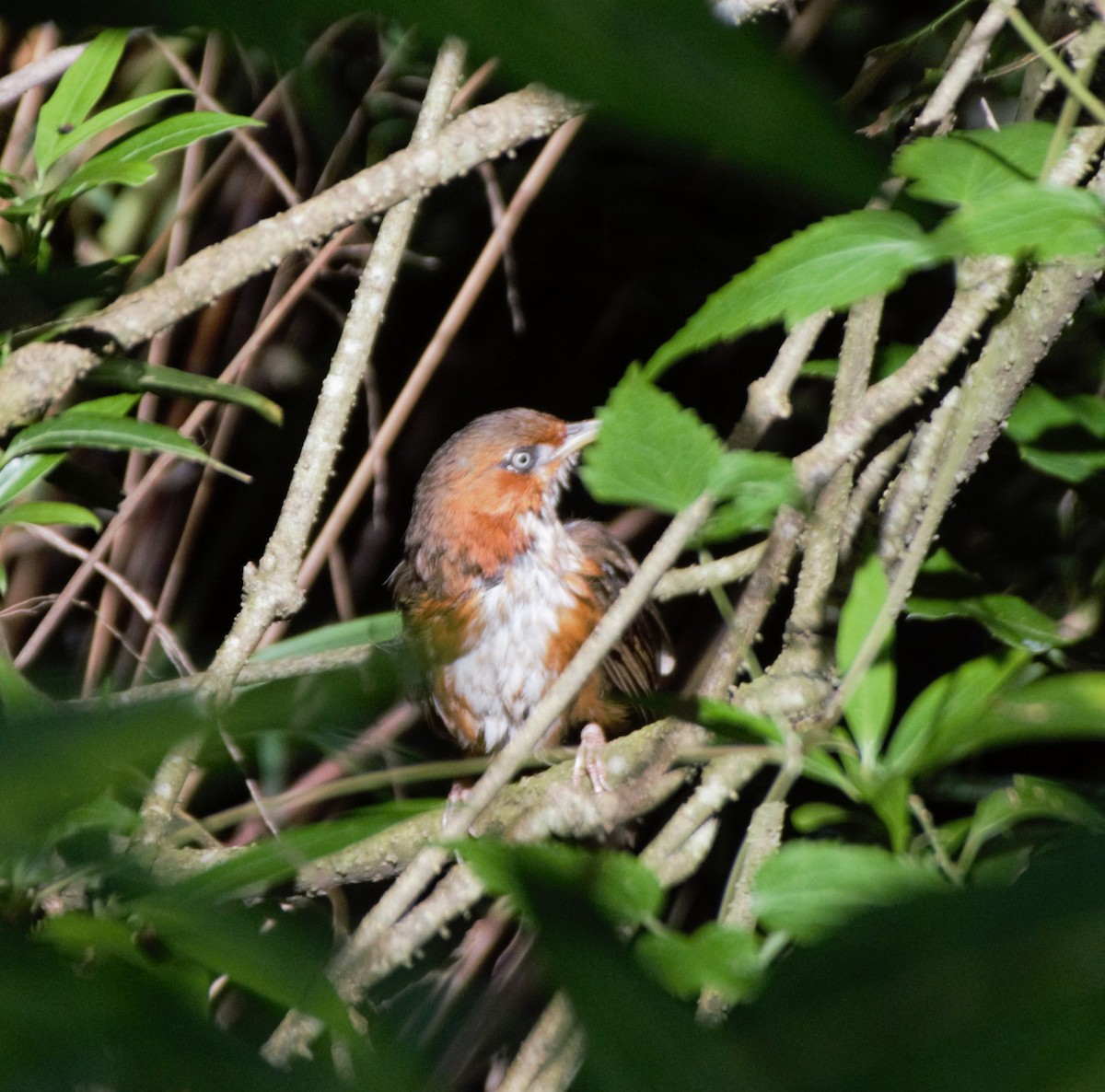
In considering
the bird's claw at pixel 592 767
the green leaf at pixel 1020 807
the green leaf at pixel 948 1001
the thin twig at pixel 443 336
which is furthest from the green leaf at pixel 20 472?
the green leaf at pixel 948 1001

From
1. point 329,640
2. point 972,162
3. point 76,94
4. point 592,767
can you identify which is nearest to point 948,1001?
point 972,162

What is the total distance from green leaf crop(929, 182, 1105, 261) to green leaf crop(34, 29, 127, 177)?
1.79m

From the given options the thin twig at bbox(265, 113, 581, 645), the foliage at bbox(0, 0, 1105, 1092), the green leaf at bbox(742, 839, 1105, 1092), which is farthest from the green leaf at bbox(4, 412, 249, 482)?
the green leaf at bbox(742, 839, 1105, 1092)

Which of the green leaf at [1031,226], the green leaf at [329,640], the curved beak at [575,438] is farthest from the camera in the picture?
the curved beak at [575,438]

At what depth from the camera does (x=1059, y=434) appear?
2.05 metres

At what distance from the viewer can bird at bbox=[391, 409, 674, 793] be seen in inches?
125

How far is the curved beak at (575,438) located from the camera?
3576 millimetres

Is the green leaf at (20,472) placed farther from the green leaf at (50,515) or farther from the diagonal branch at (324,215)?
the diagonal branch at (324,215)

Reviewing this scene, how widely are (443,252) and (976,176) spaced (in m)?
2.93

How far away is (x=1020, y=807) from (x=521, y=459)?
212 centimetres

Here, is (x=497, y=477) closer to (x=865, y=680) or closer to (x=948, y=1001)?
(x=865, y=680)

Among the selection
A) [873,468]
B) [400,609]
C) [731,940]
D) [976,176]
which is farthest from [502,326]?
[731,940]

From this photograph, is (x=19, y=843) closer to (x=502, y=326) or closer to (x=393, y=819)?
(x=393, y=819)

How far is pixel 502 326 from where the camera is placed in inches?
165
